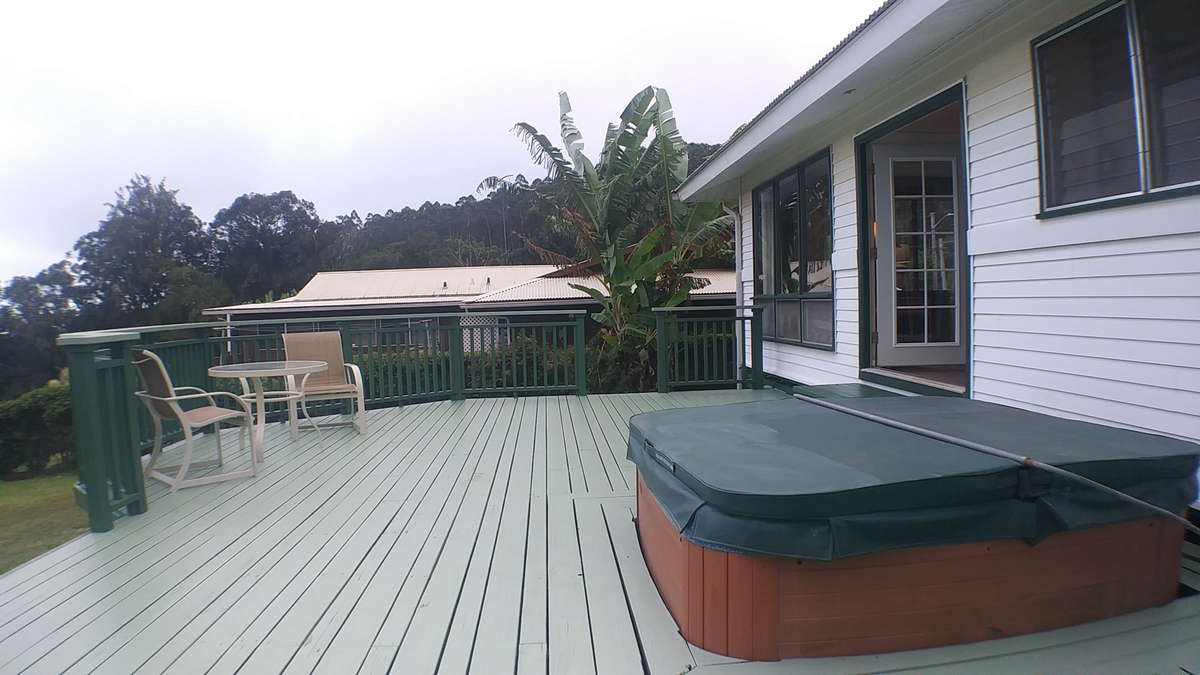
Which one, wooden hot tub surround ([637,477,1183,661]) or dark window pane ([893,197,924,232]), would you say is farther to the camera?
dark window pane ([893,197,924,232])

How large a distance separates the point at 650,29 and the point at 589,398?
14.8 meters

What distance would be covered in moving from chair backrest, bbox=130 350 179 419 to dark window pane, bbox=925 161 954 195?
5.52 meters

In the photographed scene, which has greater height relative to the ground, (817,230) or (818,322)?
(817,230)

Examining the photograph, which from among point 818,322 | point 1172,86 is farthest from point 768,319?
point 1172,86

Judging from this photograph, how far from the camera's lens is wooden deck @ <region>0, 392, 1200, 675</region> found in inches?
63.7

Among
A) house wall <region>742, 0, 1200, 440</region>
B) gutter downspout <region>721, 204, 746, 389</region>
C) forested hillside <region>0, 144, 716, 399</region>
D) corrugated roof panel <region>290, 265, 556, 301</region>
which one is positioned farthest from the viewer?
forested hillside <region>0, 144, 716, 399</region>

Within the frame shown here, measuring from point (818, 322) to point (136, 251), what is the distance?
50296mm

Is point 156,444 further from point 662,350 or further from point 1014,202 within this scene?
point 1014,202

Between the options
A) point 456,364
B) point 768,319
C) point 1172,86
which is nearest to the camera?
point 1172,86

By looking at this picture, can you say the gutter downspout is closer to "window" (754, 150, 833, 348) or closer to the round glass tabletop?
"window" (754, 150, 833, 348)

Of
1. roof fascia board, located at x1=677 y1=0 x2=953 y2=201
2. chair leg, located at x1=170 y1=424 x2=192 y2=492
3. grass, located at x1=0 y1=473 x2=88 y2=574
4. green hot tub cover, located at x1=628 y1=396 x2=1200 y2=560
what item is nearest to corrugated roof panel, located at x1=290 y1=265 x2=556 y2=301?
grass, located at x1=0 y1=473 x2=88 y2=574

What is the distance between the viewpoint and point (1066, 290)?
2.66 metres

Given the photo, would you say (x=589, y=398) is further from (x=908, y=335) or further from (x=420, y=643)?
(x=420, y=643)

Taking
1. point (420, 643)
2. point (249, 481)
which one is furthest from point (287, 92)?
point (420, 643)
